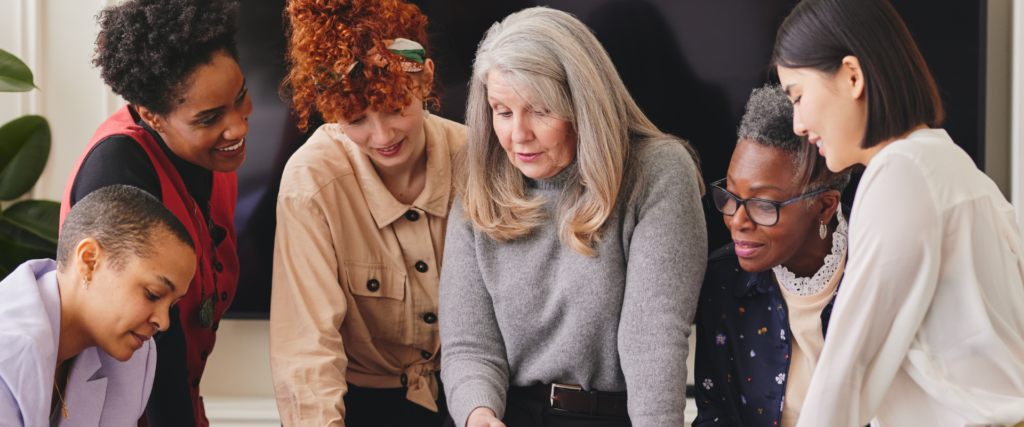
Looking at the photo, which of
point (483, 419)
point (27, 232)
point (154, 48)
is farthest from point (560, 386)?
point (27, 232)

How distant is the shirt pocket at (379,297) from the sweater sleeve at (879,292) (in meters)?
1.07

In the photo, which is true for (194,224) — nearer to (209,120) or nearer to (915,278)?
(209,120)

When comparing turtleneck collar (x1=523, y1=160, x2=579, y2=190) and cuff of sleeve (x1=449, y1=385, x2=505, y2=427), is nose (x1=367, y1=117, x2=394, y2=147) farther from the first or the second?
cuff of sleeve (x1=449, y1=385, x2=505, y2=427)

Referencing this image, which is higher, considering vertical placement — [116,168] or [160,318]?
[116,168]

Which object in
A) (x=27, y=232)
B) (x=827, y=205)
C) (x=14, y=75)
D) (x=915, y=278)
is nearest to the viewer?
(x=915, y=278)

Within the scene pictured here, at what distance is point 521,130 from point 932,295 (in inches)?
32.4

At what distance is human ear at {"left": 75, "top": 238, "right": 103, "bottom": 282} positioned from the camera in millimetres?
1300

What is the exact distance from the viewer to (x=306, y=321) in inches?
66.6

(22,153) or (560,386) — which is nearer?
(560,386)

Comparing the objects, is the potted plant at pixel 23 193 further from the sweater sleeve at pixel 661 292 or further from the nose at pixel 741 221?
the nose at pixel 741 221

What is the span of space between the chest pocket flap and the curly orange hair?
0.41 metres

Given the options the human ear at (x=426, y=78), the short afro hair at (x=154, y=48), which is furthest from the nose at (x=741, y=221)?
the short afro hair at (x=154, y=48)

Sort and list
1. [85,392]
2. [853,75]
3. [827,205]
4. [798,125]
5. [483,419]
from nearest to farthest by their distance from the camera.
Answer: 1. [853,75]
2. [798,125]
3. [85,392]
4. [483,419]
5. [827,205]

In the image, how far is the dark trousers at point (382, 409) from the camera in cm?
190
